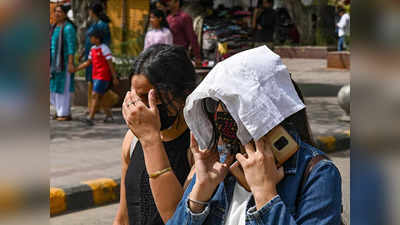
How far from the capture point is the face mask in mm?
1747

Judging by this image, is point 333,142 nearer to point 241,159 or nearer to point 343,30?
point 241,159

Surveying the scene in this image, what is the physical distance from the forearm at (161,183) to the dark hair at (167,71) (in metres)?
0.33

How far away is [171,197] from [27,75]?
1.45 meters

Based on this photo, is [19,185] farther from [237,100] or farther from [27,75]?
[237,100]

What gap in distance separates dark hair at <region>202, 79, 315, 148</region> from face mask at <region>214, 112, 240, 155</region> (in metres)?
0.06

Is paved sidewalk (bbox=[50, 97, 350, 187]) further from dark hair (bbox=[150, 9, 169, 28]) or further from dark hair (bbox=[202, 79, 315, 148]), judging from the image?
dark hair (bbox=[202, 79, 315, 148])

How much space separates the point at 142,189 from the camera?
2350mm

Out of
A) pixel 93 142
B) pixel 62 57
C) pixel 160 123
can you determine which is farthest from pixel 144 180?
pixel 62 57

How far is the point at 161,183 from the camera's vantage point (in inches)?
82.5

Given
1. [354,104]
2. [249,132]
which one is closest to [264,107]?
[249,132]

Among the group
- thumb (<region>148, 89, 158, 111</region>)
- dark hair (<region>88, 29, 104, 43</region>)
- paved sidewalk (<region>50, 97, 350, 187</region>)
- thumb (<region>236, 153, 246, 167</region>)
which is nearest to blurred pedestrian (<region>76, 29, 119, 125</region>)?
dark hair (<region>88, 29, 104, 43</region>)

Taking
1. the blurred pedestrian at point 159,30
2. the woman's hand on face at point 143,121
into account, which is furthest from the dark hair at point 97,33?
the woman's hand on face at point 143,121

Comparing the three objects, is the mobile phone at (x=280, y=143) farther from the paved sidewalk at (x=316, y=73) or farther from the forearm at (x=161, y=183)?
the paved sidewalk at (x=316, y=73)

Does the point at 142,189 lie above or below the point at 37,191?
below
